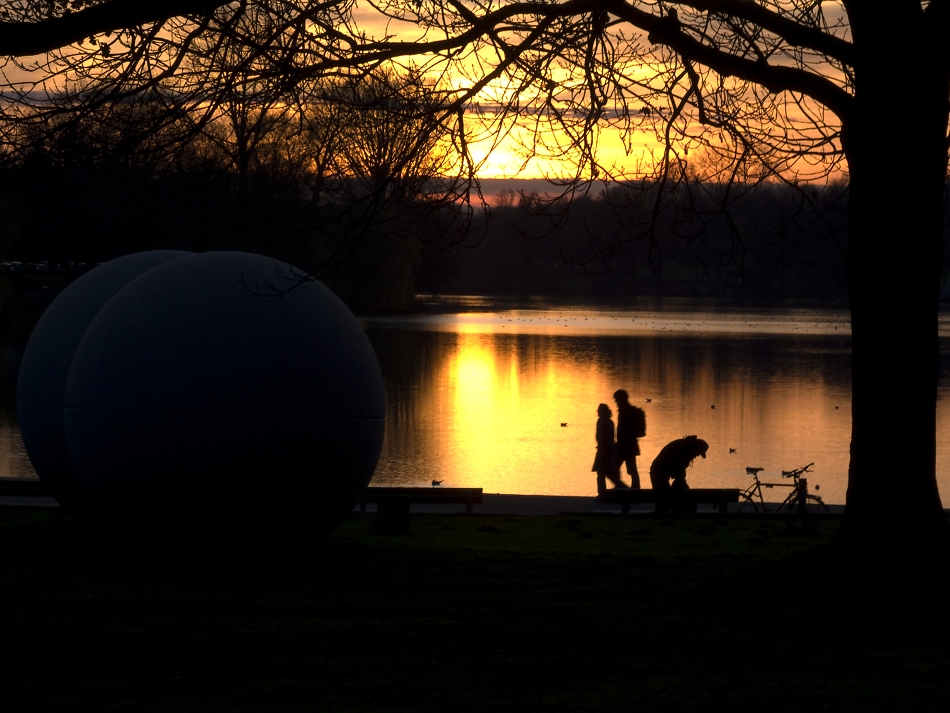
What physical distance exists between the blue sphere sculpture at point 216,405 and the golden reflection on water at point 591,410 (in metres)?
13.5

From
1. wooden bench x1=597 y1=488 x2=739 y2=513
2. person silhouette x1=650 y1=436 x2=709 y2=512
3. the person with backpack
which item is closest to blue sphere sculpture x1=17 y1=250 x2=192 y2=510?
wooden bench x1=597 y1=488 x2=739 y2=513

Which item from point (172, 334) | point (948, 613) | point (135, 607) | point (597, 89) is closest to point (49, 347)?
point (172, 334)

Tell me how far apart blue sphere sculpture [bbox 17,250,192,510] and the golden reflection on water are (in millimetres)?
12451

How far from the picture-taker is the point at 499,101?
11.8m

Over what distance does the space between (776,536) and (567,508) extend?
4.35m

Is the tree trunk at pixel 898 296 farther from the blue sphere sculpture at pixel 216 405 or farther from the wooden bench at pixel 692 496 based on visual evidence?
the wooden bench at pixel 692 496

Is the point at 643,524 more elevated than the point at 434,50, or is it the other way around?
the point at 434,50

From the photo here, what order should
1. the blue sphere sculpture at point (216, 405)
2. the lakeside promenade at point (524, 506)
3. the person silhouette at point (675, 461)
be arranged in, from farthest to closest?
the person silhouette at point (675, 461), the lakeside promenade at point (524, 506), the blue sphere sculpture at point (216, 405)

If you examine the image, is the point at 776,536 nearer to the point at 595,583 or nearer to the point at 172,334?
the point at 595,583

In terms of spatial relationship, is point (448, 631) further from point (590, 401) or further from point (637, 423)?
point (590, 401)

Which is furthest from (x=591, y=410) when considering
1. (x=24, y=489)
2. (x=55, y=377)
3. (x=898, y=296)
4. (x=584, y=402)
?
(x=898, y=296)

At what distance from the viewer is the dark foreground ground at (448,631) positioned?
23.1 ft

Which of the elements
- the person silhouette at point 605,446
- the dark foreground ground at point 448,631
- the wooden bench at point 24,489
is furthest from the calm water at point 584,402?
the dark foreground ground at point 448,631

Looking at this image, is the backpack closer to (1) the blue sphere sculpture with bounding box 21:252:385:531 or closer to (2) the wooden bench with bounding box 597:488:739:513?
(2) the wooden bench with bounding box 597:488:739:513
